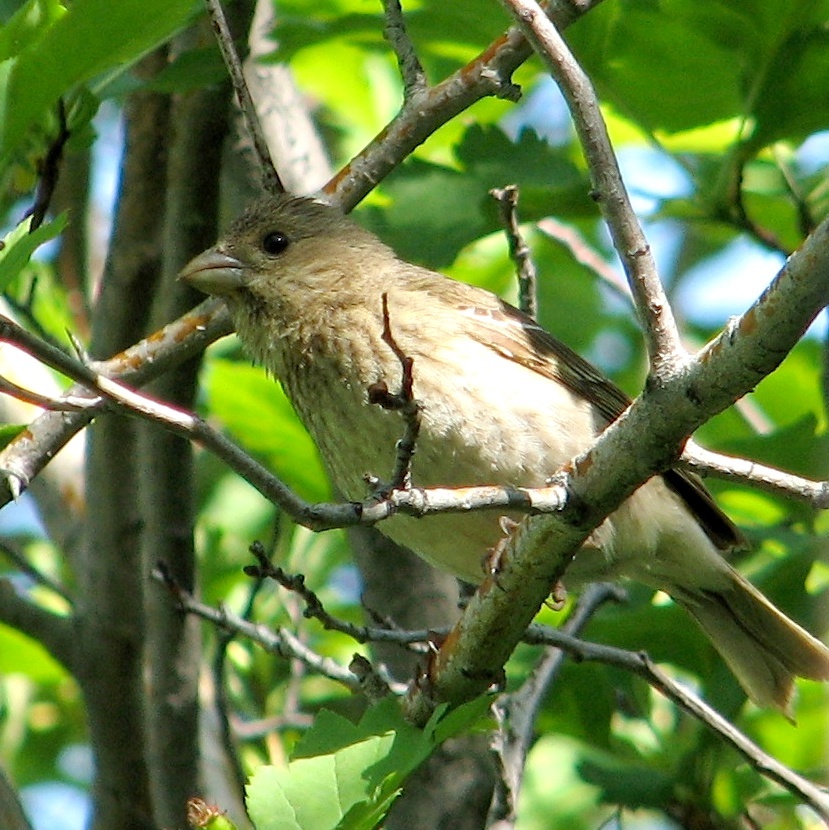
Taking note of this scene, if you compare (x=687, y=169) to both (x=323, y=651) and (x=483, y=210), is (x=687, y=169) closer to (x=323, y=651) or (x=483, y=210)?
(x=483, y=210)

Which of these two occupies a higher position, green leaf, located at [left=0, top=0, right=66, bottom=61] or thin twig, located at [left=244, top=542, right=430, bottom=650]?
green leaf, located at [left=0, top=0, right=66, bottom=61]

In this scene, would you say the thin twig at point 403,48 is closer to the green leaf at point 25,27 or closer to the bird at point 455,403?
the bird at point 455,403

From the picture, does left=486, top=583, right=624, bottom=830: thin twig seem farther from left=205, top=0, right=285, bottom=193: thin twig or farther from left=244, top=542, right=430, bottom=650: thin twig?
left=205, top=0, right=285, bottom=193: thin twig

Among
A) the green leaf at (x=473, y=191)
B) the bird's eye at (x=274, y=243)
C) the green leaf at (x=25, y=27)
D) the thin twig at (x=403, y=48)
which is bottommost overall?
the green leaf at (x=25, y=27)

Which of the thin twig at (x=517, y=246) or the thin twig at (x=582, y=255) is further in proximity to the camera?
the thin twig at (x=582, y=255)

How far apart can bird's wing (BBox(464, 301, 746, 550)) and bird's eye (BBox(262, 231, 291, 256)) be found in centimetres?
70

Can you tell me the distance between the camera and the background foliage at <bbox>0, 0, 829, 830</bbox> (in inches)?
173

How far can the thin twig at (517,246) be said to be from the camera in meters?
4.53

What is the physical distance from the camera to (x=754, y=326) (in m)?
2.89

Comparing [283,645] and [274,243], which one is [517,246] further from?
[283,645]

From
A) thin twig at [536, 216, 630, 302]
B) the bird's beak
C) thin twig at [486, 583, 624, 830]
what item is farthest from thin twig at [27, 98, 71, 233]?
thin twig at [536, 216, 630, 302]

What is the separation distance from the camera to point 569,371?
5.13m

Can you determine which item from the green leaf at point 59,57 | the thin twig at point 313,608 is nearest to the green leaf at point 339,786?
the thin twig at point 313,608

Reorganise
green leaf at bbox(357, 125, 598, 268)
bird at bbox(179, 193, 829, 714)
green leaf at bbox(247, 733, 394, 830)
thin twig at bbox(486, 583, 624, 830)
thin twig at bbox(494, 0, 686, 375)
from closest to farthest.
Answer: green leaf at bbox(247, 733, 394, 830), thin twig at bbox(494, 0, 686, 375), thin twig at bbox(486, 583, 624, 830), bird at bbox(179, 193, 829, 714), green leaf at bbox(357, 125, 598, 268)
